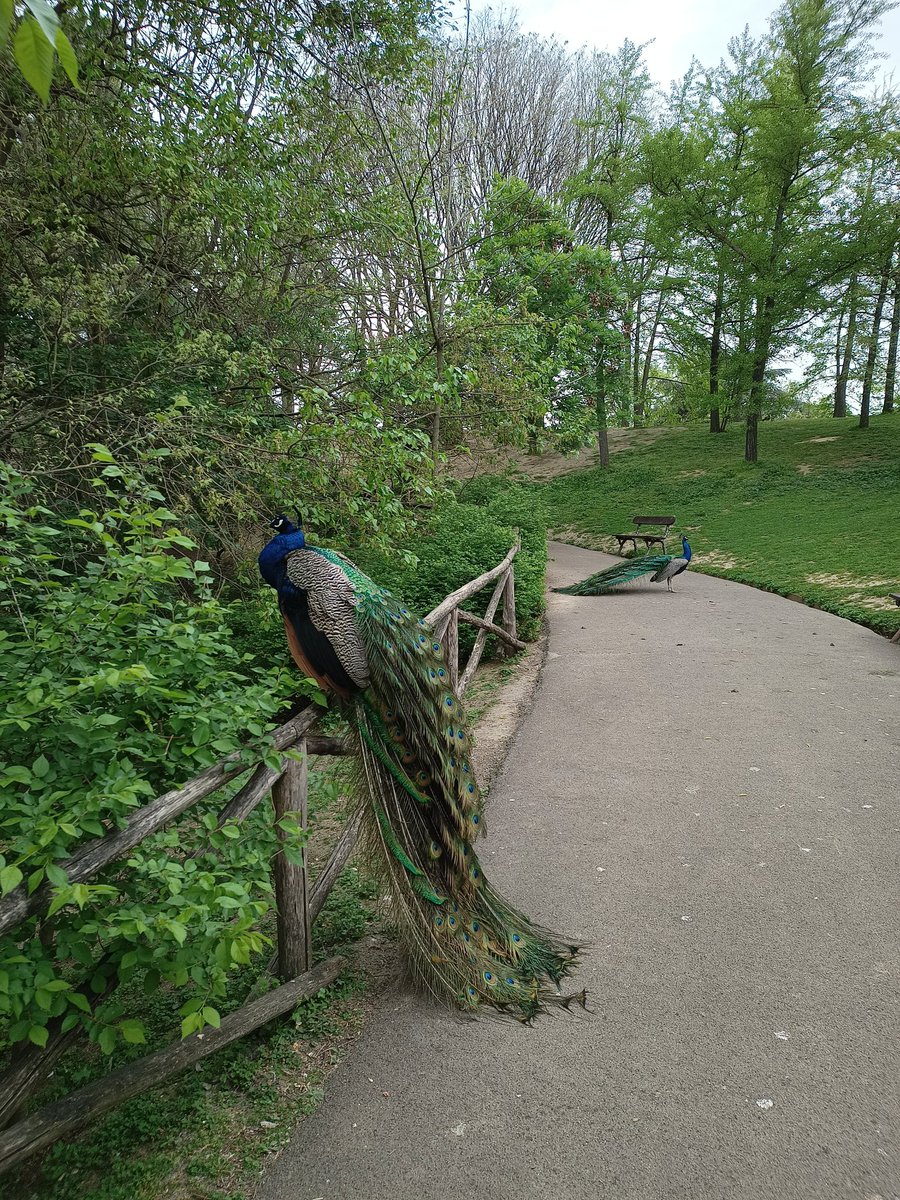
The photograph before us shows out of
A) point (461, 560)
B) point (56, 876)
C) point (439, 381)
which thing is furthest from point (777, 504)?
point (56, 876)

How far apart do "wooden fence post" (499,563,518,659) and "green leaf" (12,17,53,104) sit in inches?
305

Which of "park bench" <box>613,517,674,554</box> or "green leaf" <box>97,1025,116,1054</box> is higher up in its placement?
"park bench" <box>613,517,674,554</box>

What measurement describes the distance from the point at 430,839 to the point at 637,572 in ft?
33.9

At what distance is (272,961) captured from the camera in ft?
9.82

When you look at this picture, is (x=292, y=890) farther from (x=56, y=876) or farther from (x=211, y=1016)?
(x=56, y=876)

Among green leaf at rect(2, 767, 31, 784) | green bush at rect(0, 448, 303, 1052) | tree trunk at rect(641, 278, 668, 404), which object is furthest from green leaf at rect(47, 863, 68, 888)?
tree trunk at rect(641, 278, 668, 404)

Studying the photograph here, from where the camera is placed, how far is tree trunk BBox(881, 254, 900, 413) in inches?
861

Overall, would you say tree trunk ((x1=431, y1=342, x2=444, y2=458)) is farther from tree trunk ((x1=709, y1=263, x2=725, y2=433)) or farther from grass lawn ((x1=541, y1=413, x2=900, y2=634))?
tree trunk ((x1=709, y1=263, x2=725, y2=433))

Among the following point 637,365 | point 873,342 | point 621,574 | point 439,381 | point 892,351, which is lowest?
point 621,574

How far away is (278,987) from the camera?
111 inches

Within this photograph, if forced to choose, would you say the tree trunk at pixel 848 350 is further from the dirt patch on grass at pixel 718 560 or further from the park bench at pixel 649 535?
the dirt patch on grass at pixel 718 560

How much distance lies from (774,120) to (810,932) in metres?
23.5

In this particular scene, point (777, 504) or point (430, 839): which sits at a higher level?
point (777, 504)

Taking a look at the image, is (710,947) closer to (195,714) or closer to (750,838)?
(750,838)
